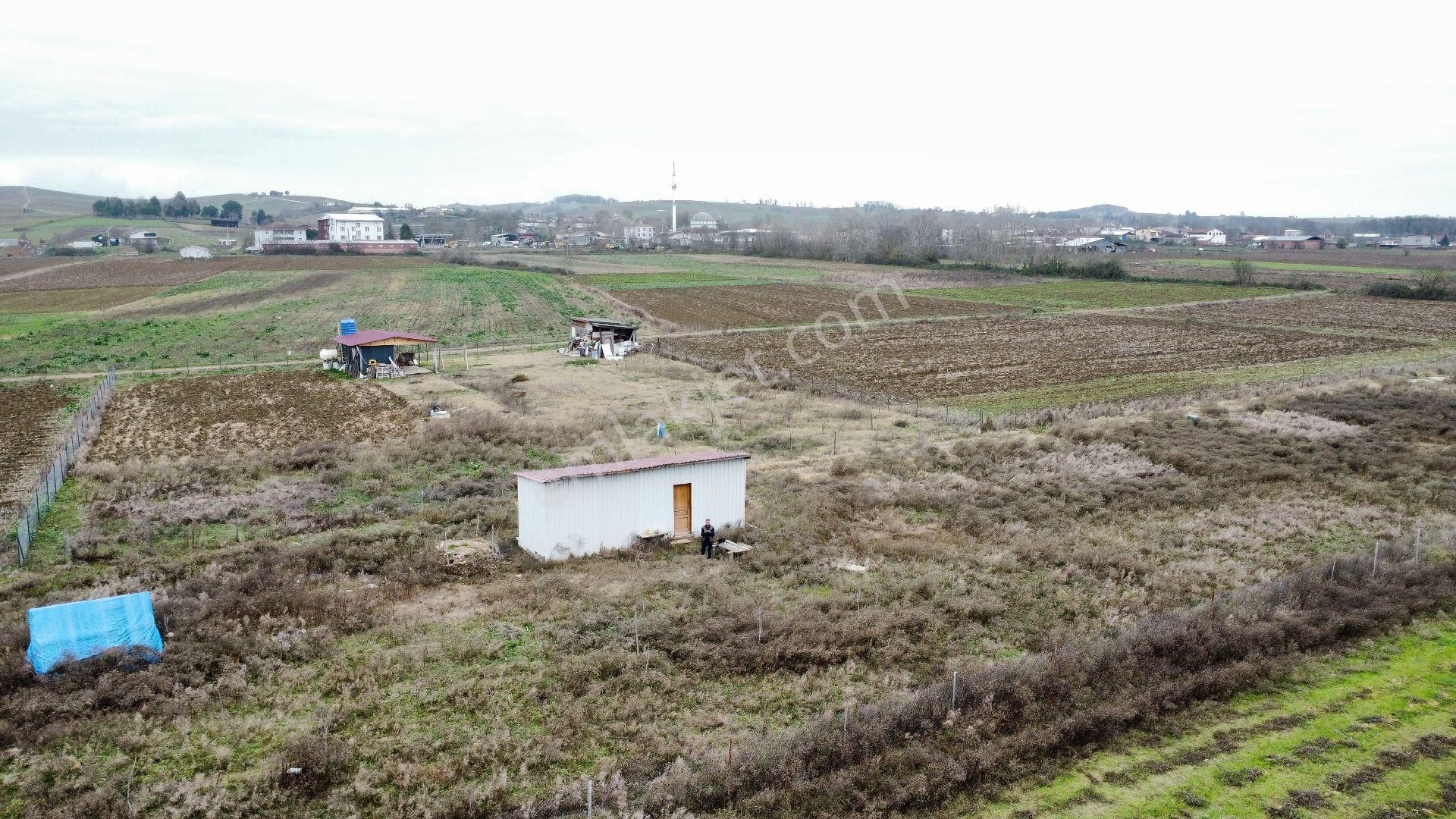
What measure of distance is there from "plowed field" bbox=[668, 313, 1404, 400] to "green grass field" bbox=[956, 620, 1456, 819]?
22.4 meters

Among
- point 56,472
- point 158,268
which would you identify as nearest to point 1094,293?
point 56,472

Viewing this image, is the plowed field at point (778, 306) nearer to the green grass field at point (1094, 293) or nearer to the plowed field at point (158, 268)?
the green grass field at point (1094, 293)

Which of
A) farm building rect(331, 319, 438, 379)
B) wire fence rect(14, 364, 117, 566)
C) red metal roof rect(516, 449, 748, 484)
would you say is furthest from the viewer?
farm building rect(331, 319, 438, 379)

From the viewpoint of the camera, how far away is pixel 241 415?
101ft

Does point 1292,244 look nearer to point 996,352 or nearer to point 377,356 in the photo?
point 996,352

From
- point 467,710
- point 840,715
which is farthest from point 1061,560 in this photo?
point 467,710

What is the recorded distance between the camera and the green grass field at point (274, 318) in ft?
148

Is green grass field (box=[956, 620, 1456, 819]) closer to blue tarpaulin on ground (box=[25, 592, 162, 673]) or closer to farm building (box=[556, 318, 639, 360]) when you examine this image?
blue tarpaulin on ground (box=[25, 592, 162, 673])

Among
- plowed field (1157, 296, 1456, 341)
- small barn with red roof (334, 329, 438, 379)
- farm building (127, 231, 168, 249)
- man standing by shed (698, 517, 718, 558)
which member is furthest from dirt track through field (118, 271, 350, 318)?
farm building (127, 231, 168, 249)

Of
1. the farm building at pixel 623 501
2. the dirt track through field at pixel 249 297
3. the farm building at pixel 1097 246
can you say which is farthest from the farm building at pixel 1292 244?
the farm building at pixel 623 501

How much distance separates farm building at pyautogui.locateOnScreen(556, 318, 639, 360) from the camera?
4422 cm

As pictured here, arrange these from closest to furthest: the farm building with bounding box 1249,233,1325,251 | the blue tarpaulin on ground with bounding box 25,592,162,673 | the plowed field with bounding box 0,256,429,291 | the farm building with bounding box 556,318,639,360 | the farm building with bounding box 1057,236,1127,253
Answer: the blue tarpaulin on ground with bounding box 25,592,162,673
the farm building with bounding box 556,318,639,360
the plowed field with bounding box 0,256,429,291
the farm building with bounding box 1057,236,1127,253
the farm building with bounding box 1249,233,1325,251

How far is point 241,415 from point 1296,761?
2925 cm

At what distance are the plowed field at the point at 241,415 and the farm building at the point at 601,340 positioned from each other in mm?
10301
